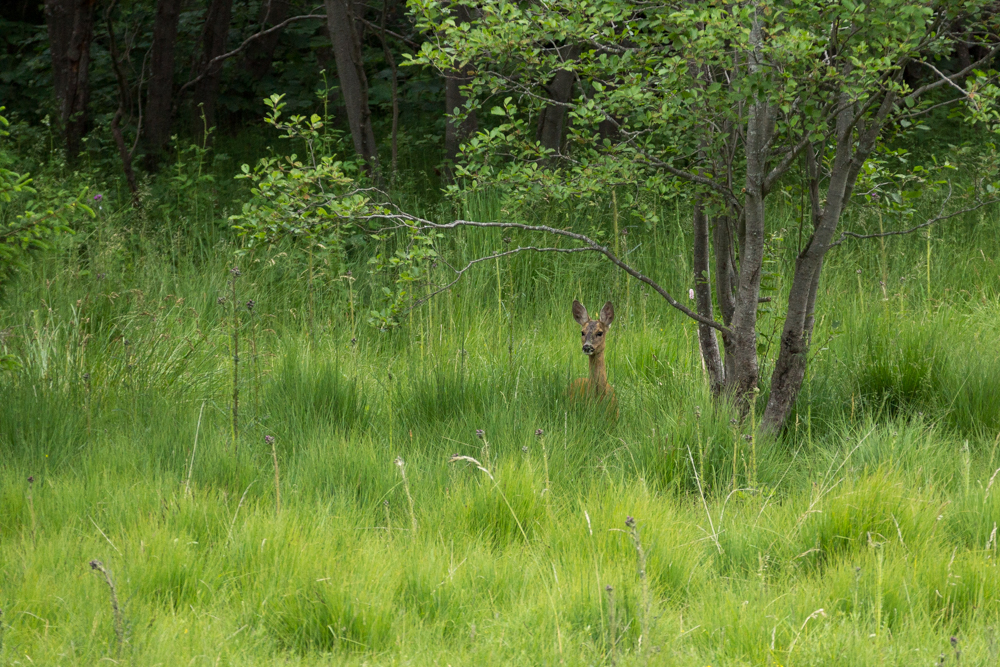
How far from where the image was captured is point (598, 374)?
520cm

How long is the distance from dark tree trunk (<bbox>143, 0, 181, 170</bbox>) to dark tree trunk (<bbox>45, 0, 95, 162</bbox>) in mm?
764

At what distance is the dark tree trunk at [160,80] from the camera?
450 inches

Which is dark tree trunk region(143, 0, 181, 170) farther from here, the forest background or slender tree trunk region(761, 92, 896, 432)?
slender tree trunk region(761, 92, 896, 432)

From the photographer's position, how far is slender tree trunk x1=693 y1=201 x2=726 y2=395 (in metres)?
4.93

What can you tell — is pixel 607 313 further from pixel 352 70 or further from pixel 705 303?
pixel 352 70

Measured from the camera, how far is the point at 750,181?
14.4 feet

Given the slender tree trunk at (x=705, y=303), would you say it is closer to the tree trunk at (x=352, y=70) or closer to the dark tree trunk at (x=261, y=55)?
the tree trunk at (x=352, y=70)

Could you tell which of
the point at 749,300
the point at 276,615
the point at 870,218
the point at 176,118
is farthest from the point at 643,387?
the point at 176,118

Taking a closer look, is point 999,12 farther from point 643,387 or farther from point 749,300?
point 643,387

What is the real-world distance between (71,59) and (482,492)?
8926mm

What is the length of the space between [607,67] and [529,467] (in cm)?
182

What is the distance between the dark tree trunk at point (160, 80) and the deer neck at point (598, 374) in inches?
312

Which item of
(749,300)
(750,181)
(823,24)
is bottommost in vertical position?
(749,300)

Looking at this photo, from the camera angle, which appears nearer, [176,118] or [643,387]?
[643,387]
